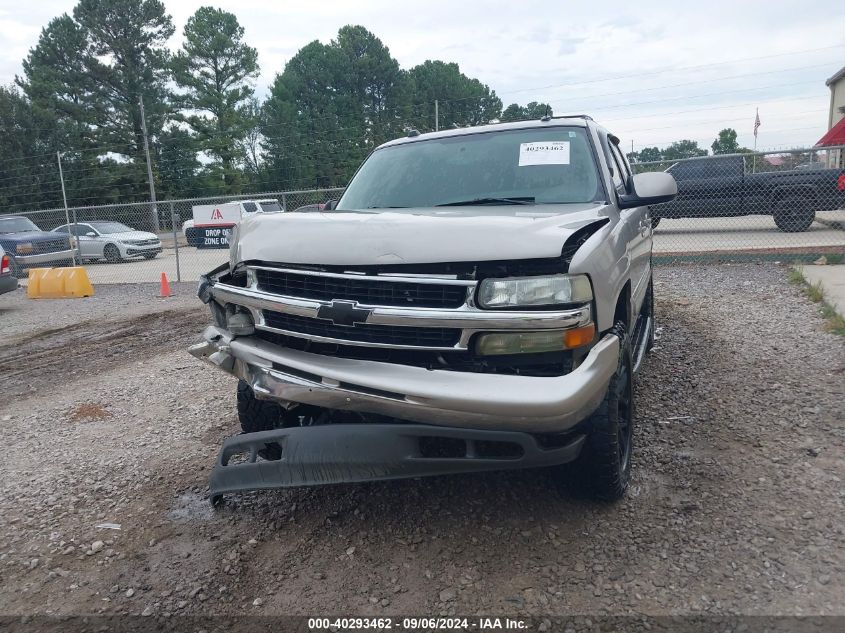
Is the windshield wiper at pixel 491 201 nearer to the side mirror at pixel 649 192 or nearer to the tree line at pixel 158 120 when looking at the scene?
the side mirror at pixel 649 192

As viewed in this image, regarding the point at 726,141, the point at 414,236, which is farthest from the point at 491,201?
the point at 726,141

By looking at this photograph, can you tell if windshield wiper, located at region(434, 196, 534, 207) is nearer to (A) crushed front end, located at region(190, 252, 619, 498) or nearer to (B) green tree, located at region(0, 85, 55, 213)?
(A) crushed front end, located at region(190, 252, 619, 498)

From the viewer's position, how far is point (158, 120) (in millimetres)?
42219

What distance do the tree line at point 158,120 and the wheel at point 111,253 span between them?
18.7 m

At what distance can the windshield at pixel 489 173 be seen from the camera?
360 centimetres

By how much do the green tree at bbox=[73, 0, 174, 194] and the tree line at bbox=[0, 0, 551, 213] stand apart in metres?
0.07

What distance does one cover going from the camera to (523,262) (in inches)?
99.1

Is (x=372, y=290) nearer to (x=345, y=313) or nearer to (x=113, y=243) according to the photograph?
(x=345, y=313)

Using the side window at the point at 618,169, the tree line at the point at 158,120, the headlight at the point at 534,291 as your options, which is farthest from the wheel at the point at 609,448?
the tree line at the point at 158,120

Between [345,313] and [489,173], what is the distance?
61.7 inches

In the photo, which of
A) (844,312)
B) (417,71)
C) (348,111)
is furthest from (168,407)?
(417,71)

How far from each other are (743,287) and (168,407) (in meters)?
7.56

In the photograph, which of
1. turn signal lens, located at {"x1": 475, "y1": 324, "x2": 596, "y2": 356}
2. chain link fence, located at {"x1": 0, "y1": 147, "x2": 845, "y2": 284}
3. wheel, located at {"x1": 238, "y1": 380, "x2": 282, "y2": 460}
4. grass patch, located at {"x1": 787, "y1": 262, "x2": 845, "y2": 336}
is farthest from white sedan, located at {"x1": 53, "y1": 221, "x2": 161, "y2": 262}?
turn signal lens, located at {"x1": 475, "y1": 324, "x2": 596, "y2": 356}

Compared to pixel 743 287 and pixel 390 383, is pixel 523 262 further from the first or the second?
pixel 743 287
